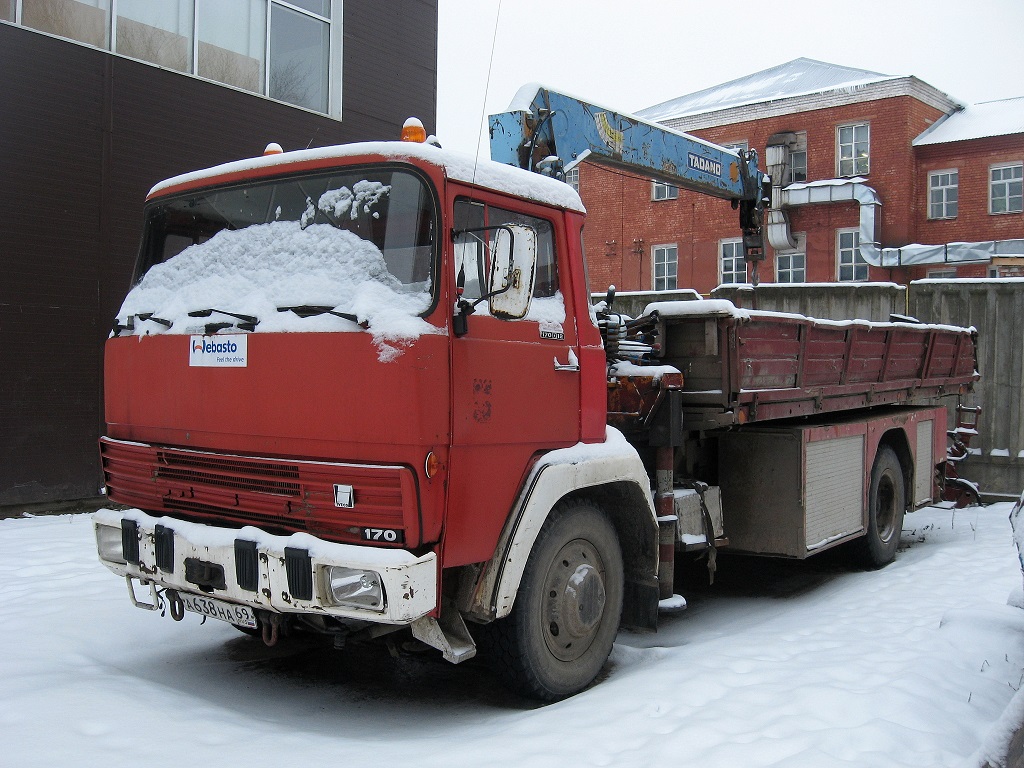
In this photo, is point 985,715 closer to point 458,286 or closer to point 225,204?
point 458,286

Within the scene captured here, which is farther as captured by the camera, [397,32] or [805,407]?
[397,32]

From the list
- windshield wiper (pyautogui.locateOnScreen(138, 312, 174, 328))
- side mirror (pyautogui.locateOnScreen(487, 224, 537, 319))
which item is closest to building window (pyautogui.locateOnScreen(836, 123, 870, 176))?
side mirror (pyautogui.locateOnScreen(487, 224, 537, 319))

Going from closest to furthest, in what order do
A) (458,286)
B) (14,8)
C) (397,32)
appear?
(458,286) → (14,8) → (397,32)

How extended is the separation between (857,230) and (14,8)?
23930 mm

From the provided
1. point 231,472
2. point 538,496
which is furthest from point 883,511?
point 231,472

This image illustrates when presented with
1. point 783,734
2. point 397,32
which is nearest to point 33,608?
point 783,734

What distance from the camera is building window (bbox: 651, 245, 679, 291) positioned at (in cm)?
3070

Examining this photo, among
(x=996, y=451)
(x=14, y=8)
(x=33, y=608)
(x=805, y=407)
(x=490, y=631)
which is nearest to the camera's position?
(x=490, y=631)

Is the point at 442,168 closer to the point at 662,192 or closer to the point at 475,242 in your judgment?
the point at 475,242

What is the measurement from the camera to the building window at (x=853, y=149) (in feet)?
88.7

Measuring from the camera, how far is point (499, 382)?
4191mm

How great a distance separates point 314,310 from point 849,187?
84.0ft

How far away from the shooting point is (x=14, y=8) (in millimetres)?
8844

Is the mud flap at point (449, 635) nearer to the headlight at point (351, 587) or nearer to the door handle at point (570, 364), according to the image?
the headlight at point (351, 587)
